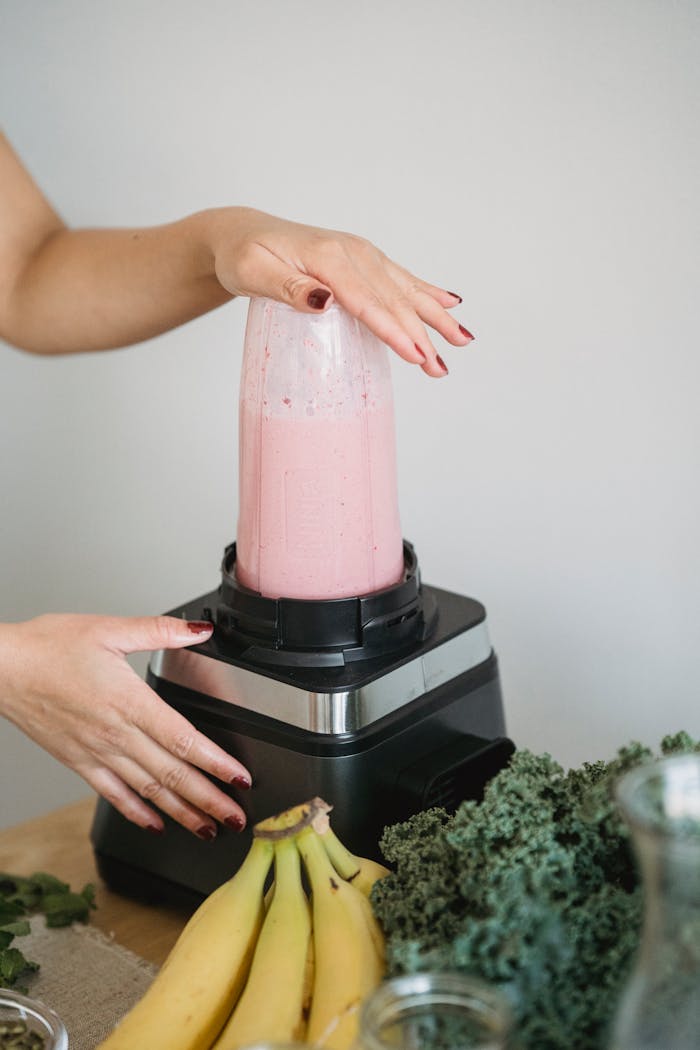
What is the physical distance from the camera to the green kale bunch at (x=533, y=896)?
1.83ft

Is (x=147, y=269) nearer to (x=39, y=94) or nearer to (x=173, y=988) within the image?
(x=173, y=988)

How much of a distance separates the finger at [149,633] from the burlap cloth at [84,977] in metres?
0.26

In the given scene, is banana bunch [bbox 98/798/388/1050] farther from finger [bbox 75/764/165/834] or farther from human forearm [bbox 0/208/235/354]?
human forearm [bbox 0/208/235/354]

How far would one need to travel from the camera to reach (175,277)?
3.84 ft

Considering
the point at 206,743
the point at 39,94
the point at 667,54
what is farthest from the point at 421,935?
the point at 39,94

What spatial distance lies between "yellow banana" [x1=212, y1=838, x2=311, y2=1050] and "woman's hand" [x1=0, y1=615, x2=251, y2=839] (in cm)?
17

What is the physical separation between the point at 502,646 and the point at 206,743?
70cm

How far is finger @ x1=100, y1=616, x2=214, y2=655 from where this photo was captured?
2.95ft

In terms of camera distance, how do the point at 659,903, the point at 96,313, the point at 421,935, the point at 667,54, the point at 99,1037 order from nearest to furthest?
the point at 659,903 < the point at 421,935 < the point at 99,1037 < the point at 667,54 < the point at 96,313

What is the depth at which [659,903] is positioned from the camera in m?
0.44

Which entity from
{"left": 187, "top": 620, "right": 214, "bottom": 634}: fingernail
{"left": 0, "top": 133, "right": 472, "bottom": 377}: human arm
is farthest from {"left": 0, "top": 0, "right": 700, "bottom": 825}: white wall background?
{"left": 187, "top": 620, "right": 214, "bottom": 634}: fingernail

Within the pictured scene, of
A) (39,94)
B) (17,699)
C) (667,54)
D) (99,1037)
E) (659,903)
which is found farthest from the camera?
(39,94)

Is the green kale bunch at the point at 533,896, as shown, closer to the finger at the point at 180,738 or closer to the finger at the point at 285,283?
the finger at the point at 180,738

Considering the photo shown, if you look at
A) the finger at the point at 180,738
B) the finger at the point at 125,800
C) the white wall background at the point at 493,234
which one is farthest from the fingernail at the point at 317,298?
the white wall background at the point at 493,234
